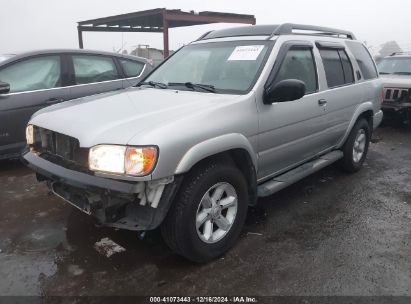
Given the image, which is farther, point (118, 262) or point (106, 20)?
point (106, 20)

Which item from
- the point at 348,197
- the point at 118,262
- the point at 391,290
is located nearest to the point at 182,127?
the point at 118,262

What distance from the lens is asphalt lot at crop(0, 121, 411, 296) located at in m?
2.75

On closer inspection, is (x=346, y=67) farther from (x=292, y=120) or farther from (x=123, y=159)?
(x=123, y=159)

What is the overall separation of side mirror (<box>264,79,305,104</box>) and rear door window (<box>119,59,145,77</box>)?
352 cm

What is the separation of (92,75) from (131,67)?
0.76 metres

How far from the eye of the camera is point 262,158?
11.3 feet

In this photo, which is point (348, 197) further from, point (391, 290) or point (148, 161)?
point (148, 161)

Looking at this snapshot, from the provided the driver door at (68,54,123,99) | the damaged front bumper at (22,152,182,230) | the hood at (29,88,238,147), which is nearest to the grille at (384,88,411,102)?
the driver door at (68,54,123,99)

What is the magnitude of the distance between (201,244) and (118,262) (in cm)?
70

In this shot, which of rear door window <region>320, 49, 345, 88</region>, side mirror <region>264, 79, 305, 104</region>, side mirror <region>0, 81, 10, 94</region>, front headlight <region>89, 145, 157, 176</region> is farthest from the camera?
side mirror <region>0, 81, 10, 94</region>

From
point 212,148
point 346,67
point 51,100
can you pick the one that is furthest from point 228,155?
point 51,100

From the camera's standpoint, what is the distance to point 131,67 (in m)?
6.31

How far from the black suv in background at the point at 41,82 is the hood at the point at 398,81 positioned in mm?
5619

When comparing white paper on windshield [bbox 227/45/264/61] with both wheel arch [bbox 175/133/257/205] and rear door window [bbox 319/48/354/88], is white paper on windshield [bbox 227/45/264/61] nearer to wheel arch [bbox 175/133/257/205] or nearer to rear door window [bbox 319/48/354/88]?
wheel arch [bbox 175/133/257/205]
